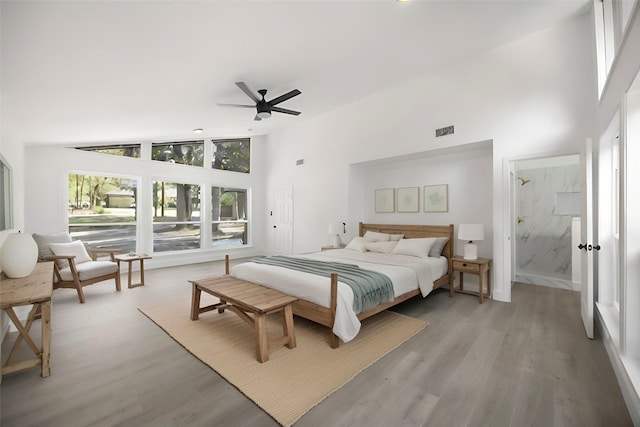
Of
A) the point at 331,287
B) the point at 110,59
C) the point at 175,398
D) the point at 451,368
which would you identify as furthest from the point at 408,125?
the point at 175,398

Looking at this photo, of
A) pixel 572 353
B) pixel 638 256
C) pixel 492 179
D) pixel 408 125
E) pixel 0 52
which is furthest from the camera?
pixel 408 125

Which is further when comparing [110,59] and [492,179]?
[492,179]

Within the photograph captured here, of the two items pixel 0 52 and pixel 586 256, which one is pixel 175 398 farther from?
pixel 586 256

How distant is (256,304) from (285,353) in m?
0.50

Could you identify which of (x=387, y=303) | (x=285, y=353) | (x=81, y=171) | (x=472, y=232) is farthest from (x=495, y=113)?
(x=81, y=171)

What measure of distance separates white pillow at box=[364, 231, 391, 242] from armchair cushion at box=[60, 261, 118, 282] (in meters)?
4.23

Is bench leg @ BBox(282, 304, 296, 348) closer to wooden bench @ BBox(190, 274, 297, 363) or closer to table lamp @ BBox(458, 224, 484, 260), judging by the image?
wooden bench @ BBox(190, 274, 297, 363)

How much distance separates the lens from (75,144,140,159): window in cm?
543

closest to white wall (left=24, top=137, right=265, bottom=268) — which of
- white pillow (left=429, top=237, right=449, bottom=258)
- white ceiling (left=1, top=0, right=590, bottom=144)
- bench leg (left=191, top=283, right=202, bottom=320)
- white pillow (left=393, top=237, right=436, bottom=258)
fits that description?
white ceiling (left=1, top=0, right=590, bottom=144)

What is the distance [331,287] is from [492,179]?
3204mm

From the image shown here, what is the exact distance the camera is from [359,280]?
286 cm

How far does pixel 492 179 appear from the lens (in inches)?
163

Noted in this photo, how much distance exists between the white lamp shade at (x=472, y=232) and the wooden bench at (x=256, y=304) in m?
2.77

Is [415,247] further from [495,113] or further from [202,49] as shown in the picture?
[202,49]
